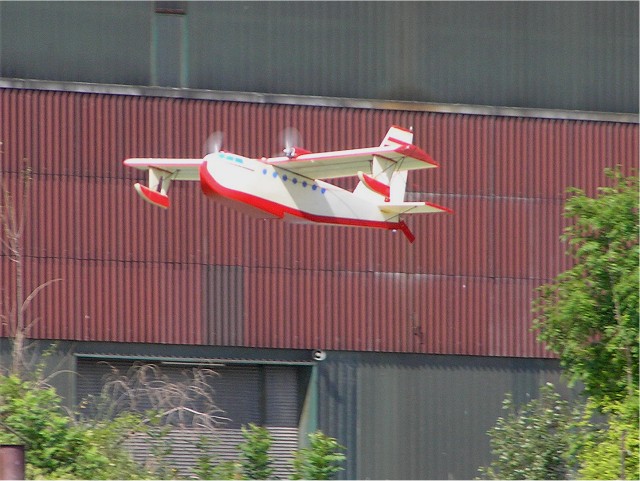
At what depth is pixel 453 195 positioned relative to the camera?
98.7ft

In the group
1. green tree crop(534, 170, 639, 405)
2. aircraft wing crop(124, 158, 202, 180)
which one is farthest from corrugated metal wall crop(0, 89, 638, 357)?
aircraft wing crop(124, 158, 202, 180)

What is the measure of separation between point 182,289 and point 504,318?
8.17 m

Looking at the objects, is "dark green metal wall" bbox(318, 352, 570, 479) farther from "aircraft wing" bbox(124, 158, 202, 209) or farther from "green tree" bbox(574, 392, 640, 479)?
"aircraft wing" bbox(124, 158, 202, 209)

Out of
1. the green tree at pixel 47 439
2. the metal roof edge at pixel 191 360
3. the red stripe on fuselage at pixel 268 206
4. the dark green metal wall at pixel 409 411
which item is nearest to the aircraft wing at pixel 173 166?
the red stripe on fuselage at pixel 268 206

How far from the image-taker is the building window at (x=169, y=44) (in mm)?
28859

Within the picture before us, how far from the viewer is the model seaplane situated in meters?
17.9

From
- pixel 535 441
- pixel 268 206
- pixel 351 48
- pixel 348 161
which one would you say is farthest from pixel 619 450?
pixel 351 48

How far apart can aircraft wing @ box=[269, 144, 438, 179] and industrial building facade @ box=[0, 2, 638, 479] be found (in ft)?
33.2

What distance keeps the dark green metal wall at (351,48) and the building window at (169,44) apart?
2cm

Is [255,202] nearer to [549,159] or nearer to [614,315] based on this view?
[614,315]

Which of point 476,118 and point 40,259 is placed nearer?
point 40,259

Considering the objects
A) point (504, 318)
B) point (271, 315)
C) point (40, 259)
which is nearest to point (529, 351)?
point (504, 318)

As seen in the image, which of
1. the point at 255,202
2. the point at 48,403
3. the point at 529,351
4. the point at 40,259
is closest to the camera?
the point at 255,202

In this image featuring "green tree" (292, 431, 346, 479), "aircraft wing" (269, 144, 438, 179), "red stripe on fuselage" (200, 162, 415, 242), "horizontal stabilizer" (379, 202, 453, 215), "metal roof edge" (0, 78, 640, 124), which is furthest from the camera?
A: "metal roof edge" (0, 78, 640, 124)
